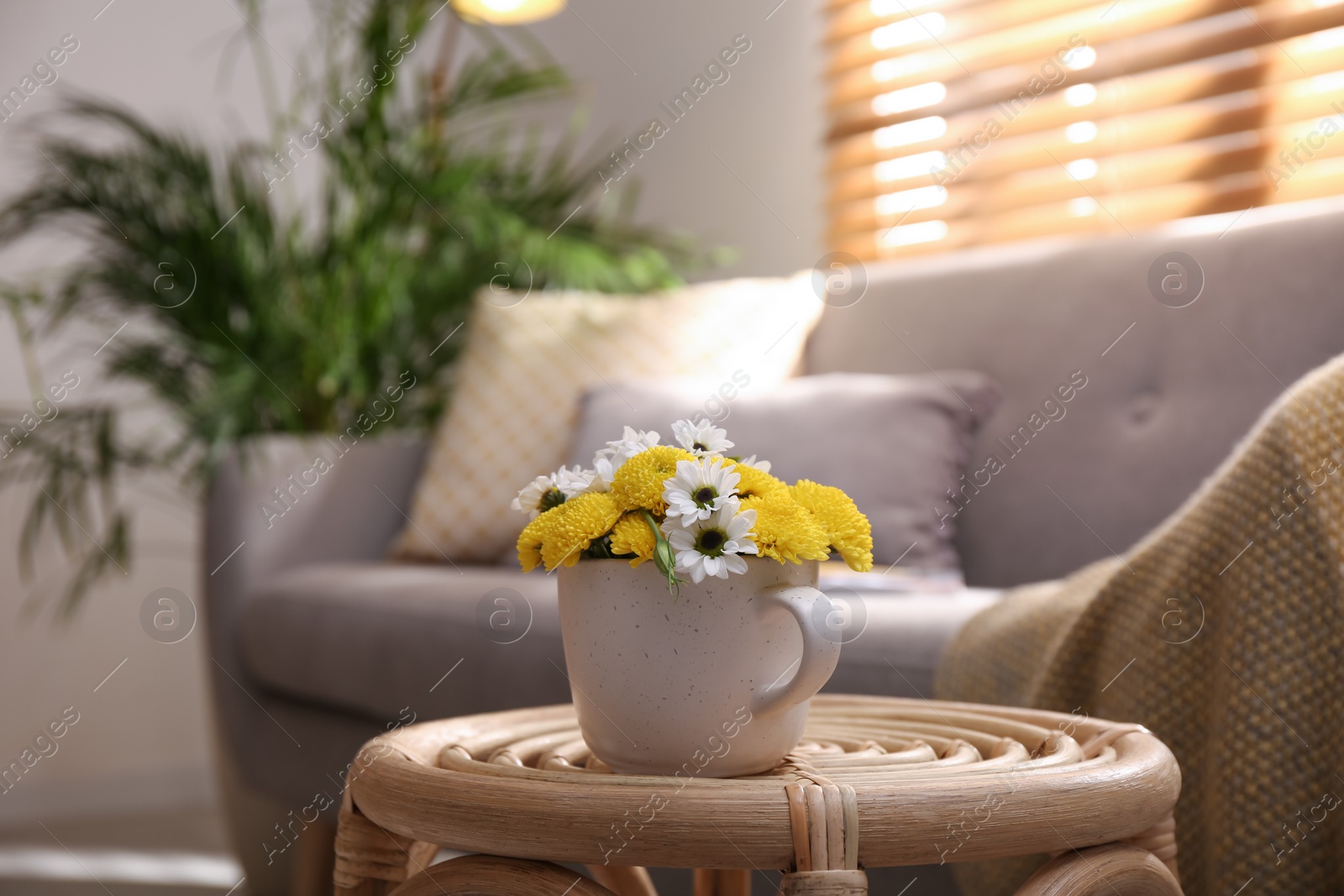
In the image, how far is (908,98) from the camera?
235 centimetres

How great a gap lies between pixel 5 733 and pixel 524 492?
2443 millimetres

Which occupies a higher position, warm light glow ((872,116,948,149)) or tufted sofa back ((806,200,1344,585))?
warm light glow ((872,116,948,149))

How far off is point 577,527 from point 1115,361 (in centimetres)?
103

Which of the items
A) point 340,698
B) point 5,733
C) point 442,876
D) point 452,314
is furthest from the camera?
point 5,733

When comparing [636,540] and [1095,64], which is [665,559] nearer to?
[636,540]

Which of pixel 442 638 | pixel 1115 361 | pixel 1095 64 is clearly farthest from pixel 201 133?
pixel 1115 361

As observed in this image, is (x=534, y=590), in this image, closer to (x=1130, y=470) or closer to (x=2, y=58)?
(x=1130, y=470)

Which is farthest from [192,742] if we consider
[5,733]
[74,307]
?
[74,307]

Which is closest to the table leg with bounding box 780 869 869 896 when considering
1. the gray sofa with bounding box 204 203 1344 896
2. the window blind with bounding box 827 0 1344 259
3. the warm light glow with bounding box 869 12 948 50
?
the gray sofa with bounding box 204 203 1344 896

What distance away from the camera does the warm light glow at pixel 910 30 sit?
2.30 metres

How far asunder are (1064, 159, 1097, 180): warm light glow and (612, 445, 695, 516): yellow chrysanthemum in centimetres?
173

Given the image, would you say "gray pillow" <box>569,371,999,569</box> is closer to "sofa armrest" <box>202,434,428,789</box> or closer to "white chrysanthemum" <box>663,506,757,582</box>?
Result: "sofa armrest" <box>202,434,428,789</box>

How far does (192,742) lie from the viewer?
2.81m

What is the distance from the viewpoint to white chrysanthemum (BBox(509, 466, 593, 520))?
A: 0.61m
